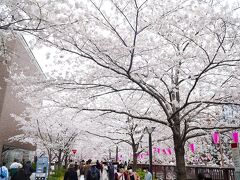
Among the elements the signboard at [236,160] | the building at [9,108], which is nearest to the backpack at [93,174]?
the signboard at [236,160]

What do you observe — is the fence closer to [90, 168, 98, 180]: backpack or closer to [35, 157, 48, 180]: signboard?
[90, 168, 98, 180]: backpack

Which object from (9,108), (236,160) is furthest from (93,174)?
(9,108)

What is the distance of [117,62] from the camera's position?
282 inches

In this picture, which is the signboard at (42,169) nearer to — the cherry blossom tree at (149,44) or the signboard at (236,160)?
the cherry blossom tree at (149,44)

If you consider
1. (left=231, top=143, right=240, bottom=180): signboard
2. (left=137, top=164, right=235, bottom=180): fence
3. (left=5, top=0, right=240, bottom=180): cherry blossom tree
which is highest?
(left=5, top=0, right=240, bottom=180): cherry blossom tree

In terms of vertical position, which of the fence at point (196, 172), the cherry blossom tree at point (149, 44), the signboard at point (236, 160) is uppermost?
the cherry blossom tree at point (149, 44)

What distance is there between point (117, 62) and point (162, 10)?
1.94 metres

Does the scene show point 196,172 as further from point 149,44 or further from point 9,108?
point 9,108

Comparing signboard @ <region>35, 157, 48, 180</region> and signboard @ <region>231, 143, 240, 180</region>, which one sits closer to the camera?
signboard @ <region>231, 143, 240, 180</region>

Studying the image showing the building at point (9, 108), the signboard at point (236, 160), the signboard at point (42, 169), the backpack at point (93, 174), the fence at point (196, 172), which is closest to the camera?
the signboard at point (236, 160)

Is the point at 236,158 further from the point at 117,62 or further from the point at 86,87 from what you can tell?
the point at 86,87

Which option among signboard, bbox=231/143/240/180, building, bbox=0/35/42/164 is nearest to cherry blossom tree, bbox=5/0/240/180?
signboard, bbox=231/143/240/180

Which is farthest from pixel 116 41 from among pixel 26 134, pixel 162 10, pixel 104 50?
pixel 26 134

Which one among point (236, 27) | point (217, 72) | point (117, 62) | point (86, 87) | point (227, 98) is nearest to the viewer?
point (236, 27)
